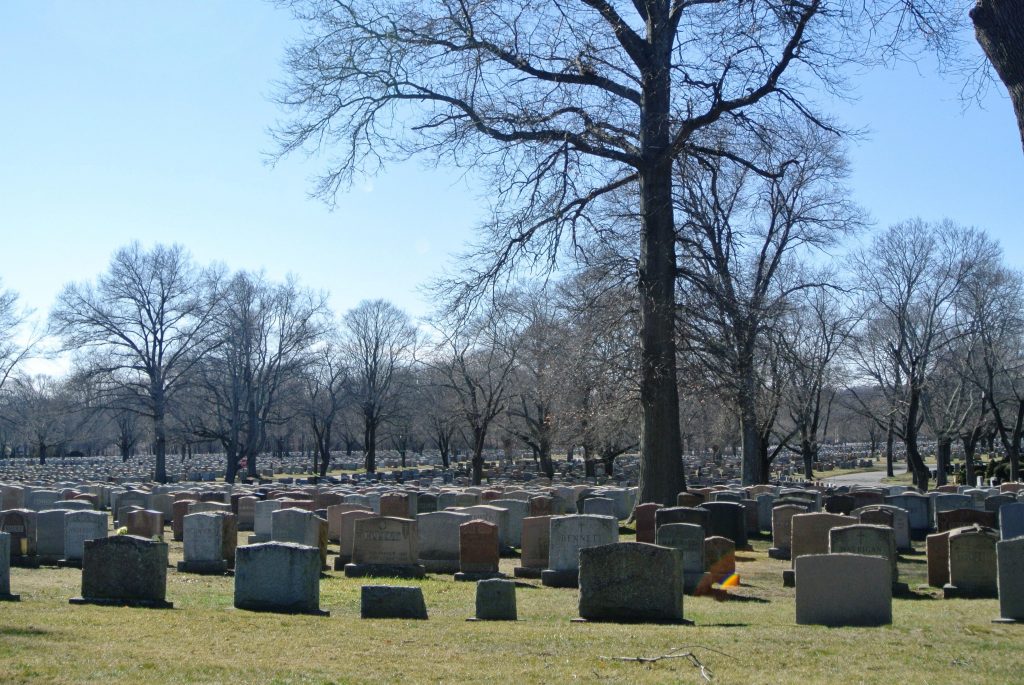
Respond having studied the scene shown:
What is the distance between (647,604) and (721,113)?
35.2 feet

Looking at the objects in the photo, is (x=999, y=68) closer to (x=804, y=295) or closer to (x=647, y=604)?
(x=647, y=604)

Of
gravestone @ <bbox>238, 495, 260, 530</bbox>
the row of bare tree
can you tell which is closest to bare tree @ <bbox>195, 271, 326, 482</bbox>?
the row of bare tree

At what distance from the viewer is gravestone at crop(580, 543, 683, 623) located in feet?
32.4

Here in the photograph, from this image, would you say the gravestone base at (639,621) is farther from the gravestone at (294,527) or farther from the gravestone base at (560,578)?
the gravestone at (294,527)

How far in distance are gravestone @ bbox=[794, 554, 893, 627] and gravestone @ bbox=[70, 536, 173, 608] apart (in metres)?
6.71

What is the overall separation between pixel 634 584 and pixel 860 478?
164 ft

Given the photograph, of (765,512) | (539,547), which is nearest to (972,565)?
(539,547)

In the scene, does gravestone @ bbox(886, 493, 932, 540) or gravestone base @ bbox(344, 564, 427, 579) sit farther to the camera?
gravestone @ bbox(886, 493, 932, 540)

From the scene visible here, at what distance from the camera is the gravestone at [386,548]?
15.6 meters

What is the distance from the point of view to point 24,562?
16.9 meters

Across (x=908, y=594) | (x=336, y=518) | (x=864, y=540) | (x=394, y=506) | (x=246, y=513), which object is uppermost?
(x=864, y=540)

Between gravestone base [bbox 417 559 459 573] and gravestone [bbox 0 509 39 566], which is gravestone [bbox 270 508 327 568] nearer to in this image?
gravestone base [bbox 417 559 459 573]

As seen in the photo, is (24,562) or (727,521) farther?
(727,521)

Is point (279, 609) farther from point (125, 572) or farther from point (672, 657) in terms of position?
point (672, 657)
